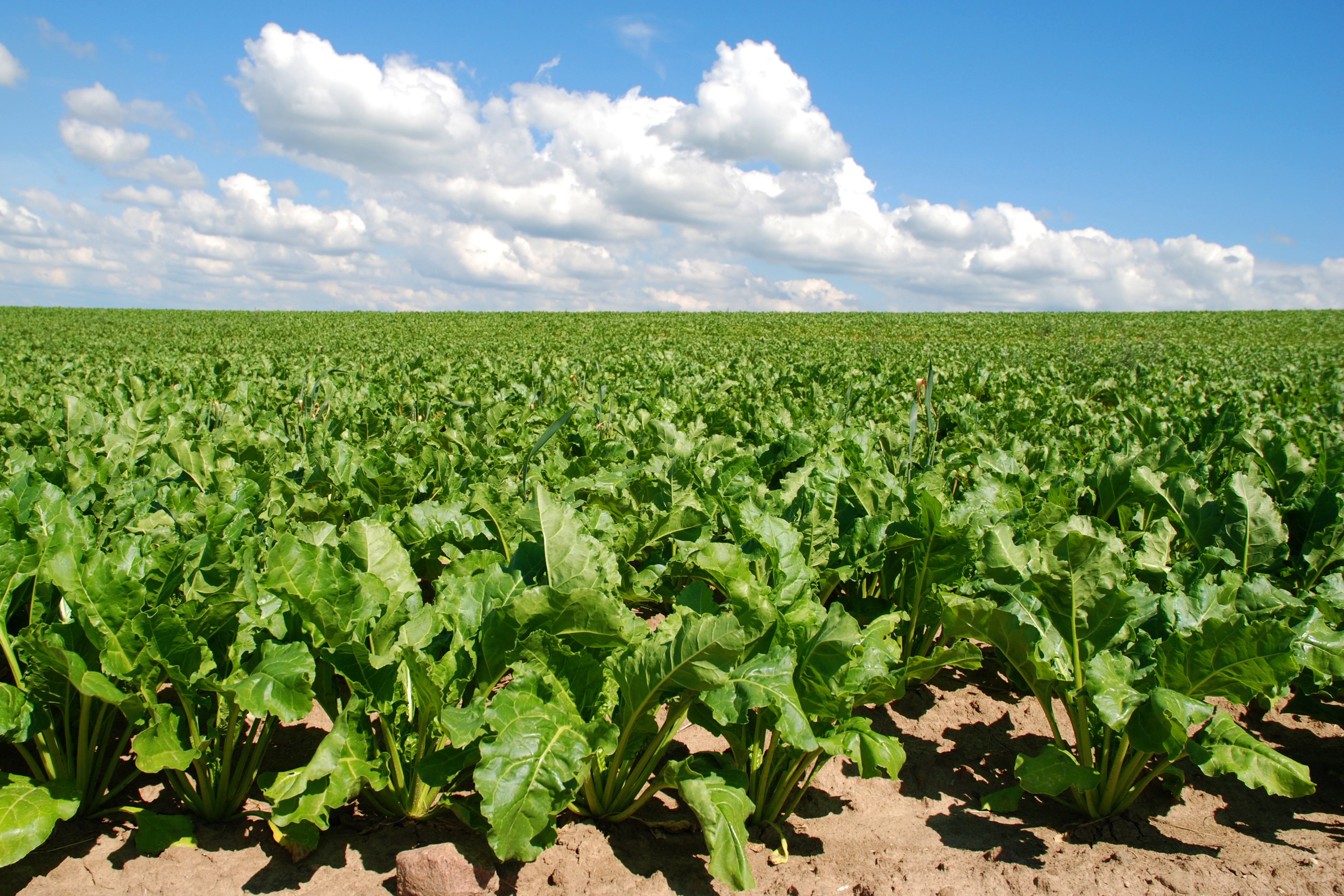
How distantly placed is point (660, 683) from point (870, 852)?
2.88 ft

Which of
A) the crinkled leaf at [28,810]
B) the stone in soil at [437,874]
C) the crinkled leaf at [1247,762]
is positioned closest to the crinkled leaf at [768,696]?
the stone in soil at [437,874]

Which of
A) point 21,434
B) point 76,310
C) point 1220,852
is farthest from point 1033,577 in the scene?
point 76,310

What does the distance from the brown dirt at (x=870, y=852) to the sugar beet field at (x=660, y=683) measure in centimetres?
1

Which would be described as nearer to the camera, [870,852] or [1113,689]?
[1113,689]

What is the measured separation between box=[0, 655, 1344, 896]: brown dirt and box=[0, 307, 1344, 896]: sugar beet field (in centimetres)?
1

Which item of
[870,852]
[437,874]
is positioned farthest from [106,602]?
[870,852]

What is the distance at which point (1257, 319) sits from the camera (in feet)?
131

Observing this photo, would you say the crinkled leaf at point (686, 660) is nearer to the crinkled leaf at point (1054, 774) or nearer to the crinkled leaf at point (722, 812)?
the crinkled leaf at point (722, 812)

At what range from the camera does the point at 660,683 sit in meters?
1.80

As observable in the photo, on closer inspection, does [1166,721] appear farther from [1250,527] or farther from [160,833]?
[160,833]

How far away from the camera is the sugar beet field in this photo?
1.80m

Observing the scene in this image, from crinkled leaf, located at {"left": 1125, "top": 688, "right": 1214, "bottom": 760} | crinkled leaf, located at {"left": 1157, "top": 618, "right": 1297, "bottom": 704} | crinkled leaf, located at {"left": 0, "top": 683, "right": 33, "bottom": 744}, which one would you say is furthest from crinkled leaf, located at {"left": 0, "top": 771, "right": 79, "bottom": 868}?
crinkled leaf, located at {"left": 1157, "top": 618, "right": 1297, "bottom": 704}

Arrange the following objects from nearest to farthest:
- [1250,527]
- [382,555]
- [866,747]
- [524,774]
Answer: [524,774] → [866,747] → [382,555] → [1250,527]

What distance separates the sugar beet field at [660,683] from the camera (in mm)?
1800
